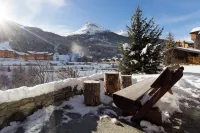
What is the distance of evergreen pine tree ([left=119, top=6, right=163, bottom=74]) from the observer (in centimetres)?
1278

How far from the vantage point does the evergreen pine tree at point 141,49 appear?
12.8m

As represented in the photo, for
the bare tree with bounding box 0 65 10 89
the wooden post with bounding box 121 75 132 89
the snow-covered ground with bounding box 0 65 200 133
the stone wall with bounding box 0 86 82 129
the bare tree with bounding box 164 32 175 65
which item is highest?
the bare tree with bounding box 164 32 175 65

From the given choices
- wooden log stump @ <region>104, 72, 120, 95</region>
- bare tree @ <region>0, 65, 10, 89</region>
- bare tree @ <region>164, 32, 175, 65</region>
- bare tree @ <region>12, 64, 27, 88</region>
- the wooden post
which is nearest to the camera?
wooden log stump @ <region>104, 72, 120, 95</region>

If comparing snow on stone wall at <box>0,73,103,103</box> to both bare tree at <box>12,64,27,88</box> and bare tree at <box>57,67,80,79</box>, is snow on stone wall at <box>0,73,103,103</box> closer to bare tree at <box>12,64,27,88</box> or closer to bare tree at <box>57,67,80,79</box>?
bare tree at <box>57,67,80,79</box>

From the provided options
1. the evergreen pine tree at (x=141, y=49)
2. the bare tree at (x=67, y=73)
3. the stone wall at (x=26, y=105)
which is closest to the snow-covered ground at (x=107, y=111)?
the stone wall at (x=26, y=105)

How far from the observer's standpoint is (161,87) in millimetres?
4062

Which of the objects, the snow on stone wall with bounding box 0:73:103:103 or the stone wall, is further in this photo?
the snow on stone wall with bounding box 0:73:103:103

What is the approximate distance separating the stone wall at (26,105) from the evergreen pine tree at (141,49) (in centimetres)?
827

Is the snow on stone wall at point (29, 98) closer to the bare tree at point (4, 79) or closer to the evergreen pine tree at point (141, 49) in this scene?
the evergreen pine tree at point (141, 49)

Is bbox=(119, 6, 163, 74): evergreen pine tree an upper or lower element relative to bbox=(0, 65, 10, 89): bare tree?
upper

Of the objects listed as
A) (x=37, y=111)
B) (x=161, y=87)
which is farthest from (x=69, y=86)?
(x=161, y=87)

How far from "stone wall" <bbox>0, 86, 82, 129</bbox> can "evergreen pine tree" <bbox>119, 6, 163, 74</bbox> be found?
8273mm

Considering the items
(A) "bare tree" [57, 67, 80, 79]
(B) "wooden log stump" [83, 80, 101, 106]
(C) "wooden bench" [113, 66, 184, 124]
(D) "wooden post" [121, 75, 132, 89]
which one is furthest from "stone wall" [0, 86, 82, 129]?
(A) "bare tree" [57, 67, 80, 79]

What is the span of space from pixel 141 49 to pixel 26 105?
1055 cm
